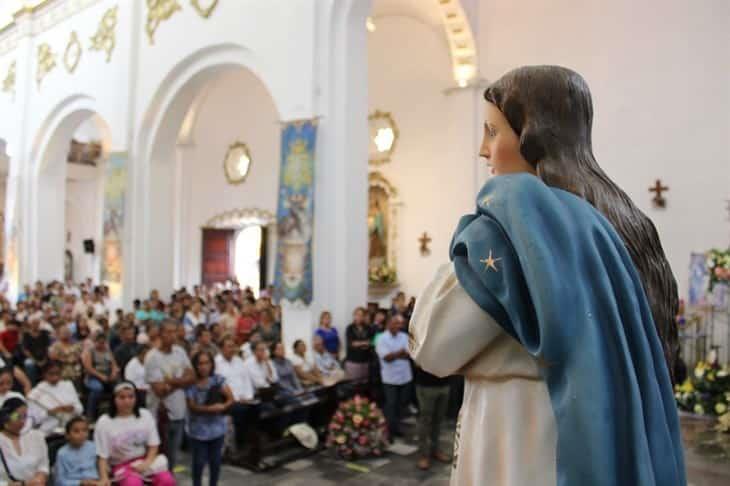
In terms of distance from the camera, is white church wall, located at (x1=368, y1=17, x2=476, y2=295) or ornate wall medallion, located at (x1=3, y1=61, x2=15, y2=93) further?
ornate wall medallion, located at (x1=3, y1=61, x2=15, y2=93)

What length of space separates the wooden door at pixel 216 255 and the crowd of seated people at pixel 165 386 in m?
8.64

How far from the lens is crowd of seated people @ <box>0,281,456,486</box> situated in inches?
203

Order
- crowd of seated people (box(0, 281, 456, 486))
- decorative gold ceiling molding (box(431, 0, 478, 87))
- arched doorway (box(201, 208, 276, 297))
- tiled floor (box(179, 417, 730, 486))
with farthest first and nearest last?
arched doorway (box(201, 208, 276, 297)) → decorative gold ceiling molding (box(431, 0, 478, 87)) → tiled floor (box(179, 417, 730, 486)) → crowd of seated people (box(0, 281, 456, 486))

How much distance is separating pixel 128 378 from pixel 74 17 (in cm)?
1384

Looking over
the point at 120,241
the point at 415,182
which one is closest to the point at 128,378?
the point at 120,241

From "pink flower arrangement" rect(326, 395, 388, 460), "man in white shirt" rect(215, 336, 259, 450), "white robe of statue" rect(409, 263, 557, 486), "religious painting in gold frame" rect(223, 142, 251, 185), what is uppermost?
"religious painting in gold frame" rect(223, 142, 251, 185)

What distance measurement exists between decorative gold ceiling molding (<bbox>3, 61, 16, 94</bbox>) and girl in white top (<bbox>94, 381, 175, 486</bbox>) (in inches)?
739

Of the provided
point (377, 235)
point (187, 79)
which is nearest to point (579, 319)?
point (187, 79)

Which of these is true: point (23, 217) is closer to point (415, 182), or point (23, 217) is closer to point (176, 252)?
point (176, 252)

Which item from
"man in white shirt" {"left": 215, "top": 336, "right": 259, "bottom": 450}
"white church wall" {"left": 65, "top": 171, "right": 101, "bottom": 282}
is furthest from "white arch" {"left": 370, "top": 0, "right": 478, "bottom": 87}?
"white church wall" {"left": 65, "top": 171, "right": 101, "bottom": 282}

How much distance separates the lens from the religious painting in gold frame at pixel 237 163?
20.2 m

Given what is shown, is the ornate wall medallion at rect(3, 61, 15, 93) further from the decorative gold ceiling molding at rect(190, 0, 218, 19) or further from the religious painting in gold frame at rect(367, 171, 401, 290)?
the religious painting in gold frame at rect(367, 171, 401, 290)

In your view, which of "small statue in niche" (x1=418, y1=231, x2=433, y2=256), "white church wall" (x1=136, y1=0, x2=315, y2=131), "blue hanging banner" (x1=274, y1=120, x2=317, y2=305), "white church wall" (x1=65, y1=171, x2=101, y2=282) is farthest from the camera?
"white church wall" (x1=65, y1=171, x2=101, y2=282)

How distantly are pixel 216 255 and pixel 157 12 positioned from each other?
8.84m
